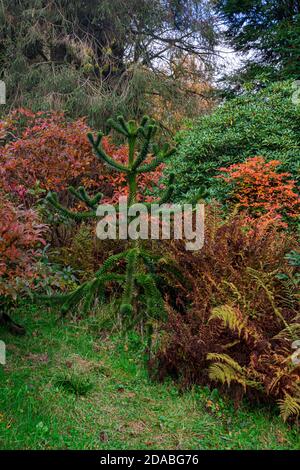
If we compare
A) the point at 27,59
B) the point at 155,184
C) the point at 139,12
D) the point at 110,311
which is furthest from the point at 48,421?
the point at 139,12

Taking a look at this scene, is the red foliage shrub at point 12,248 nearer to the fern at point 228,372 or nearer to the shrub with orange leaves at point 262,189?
the fern at point 228,372

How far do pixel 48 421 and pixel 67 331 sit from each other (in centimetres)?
144

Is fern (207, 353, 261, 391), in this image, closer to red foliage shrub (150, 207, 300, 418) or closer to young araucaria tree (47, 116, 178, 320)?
red foliage shrub (150, 207, 300, 418)

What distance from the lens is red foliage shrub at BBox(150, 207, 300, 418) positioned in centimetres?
315

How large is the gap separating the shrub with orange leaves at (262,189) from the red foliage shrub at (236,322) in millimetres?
1330

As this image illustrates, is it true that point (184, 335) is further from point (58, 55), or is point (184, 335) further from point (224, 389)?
point (58, 55)

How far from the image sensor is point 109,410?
10.6 ft

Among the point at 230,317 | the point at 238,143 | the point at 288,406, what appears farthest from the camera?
the point at 238,143

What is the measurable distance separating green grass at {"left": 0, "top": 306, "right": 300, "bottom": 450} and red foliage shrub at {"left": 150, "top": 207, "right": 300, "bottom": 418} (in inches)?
6.8

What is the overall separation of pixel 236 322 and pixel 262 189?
2.87 m

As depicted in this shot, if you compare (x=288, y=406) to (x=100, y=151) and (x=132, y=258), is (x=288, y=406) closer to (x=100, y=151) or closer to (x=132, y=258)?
(x=132, y=258)

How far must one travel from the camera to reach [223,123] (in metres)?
6.89

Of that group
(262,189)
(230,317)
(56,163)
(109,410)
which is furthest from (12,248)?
(262,189)

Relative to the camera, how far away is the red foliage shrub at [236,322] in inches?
124
